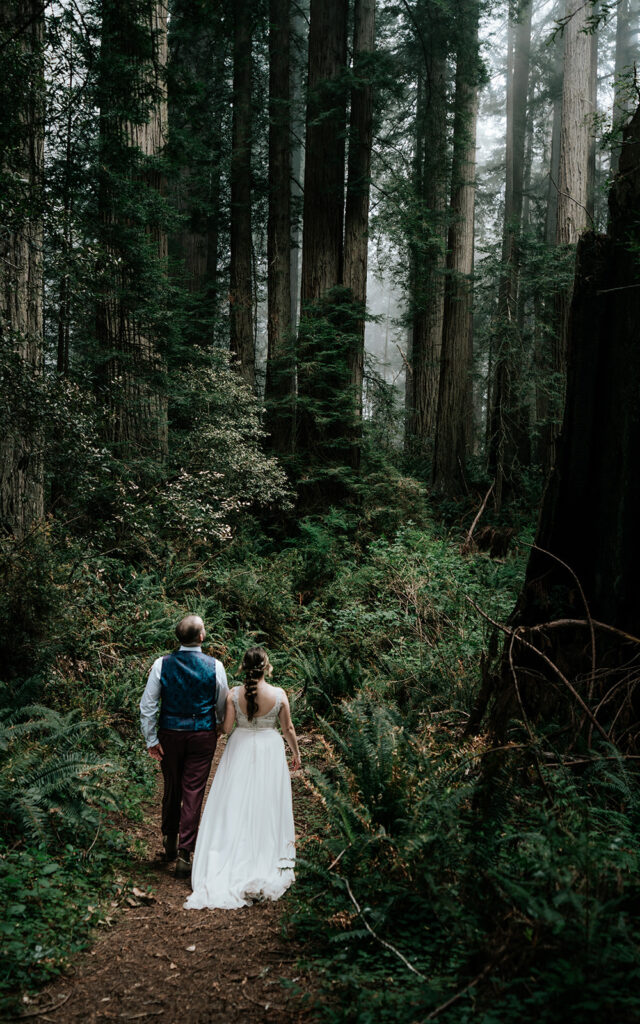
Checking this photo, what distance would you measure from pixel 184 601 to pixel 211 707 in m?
5.30

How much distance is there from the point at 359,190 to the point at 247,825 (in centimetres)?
1308

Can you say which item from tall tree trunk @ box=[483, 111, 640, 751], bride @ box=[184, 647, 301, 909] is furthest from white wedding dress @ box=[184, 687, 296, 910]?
tall tree trunk @ box=[483, 111, 640, 751]

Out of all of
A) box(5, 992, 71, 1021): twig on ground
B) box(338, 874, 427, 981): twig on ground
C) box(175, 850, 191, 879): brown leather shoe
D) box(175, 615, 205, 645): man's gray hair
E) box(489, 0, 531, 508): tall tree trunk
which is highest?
box(489, 0, 531, 508): tall tree trunk

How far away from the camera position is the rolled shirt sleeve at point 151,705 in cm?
Answer: 507

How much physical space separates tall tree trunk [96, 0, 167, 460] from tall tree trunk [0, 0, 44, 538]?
0.95 metres

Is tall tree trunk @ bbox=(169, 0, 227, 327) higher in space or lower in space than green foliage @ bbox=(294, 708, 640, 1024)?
higher

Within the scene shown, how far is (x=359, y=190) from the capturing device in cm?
1402

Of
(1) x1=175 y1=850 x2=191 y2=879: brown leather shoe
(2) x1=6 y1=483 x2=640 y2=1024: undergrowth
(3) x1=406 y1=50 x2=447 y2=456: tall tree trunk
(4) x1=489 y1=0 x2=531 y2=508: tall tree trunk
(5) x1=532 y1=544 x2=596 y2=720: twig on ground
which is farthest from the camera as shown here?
(3) x1=406 y1=50 x2=447 y2=456: tall tree trunk

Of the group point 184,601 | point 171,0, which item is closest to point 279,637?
point 184,601

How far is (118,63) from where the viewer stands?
866 cm

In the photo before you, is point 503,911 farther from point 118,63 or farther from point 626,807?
point 118,63

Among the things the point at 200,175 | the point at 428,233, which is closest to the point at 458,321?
the point at 428,233

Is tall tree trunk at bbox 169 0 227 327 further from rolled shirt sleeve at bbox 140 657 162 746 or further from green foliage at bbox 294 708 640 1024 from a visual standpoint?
green foliage at bbox 294 708 640 1024

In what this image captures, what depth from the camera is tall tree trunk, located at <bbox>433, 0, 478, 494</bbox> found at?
14.7m
